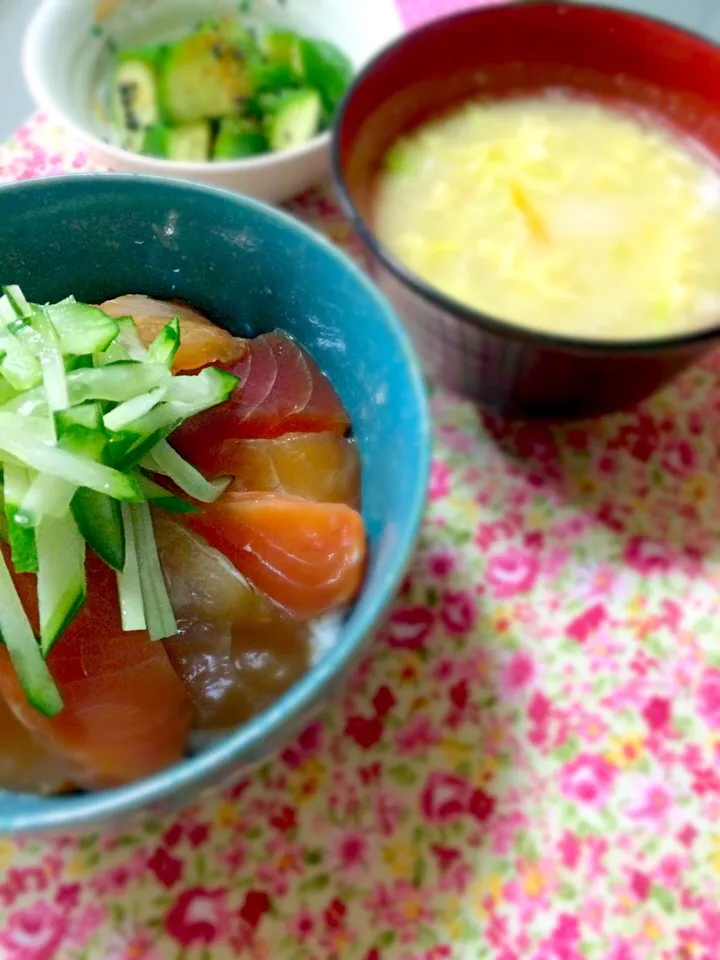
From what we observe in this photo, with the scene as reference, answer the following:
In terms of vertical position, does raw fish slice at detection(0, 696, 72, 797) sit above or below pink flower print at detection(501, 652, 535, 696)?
above

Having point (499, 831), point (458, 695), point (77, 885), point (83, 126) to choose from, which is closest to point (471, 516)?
point (458, 695)

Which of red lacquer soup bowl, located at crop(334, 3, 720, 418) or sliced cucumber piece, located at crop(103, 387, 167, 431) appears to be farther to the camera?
red lacquer soup bowl, located at crop(334, 3, 720, 418)

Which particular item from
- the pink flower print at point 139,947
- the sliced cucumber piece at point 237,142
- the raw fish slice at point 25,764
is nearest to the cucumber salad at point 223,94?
the sliced cucumber piece at point 237,142

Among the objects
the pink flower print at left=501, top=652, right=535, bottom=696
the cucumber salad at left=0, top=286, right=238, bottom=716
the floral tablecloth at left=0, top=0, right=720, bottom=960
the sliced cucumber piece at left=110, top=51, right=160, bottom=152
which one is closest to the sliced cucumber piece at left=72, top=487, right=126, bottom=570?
the cucumber salad at left=0, top=286, right=238, bottom=716

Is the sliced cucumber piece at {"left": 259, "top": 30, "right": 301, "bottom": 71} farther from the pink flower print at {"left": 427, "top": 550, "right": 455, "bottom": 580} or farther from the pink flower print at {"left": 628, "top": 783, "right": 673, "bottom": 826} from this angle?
the pink flower print at {"left": 628, "top": 783, "right": 673, "bottom": 826}

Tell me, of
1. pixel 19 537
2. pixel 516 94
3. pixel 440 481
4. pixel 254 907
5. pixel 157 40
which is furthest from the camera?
pixel 157 40

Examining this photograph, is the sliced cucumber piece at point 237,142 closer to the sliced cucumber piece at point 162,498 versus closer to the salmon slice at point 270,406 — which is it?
the salmon slice at point 270,406

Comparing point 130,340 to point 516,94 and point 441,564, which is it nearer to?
point 441,564

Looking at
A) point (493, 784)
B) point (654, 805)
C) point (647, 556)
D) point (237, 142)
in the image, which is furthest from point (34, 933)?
point (237, 142)
